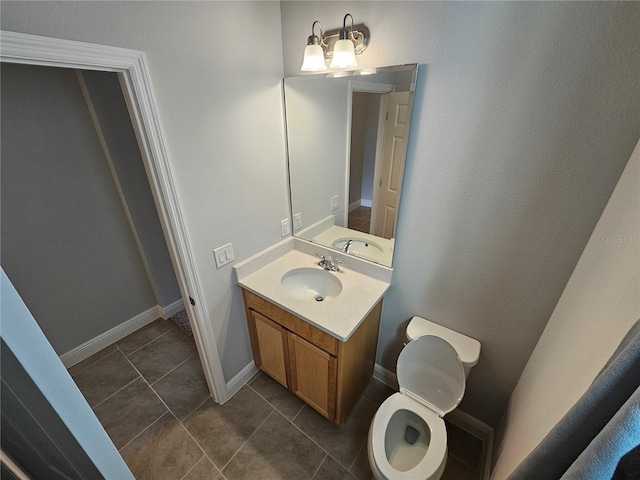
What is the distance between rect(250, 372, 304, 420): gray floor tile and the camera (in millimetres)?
1735

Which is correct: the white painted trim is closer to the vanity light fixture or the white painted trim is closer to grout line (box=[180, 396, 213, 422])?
grout line (box=[180, 396, 213, 422])

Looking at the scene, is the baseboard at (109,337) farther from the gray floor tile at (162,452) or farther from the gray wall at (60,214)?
the gray floor tile at (162,452)

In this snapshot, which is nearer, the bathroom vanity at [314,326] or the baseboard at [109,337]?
the bathroom vanity at [314,326]

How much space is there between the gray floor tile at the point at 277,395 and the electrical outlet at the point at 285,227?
3.61 feet

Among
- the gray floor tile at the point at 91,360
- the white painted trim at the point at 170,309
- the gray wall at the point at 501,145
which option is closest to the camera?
the gray wall at the point at 501,145

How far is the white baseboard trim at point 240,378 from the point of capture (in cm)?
181

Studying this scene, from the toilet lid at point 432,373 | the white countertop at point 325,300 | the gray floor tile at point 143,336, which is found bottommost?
the gray floor tile at point 143,336

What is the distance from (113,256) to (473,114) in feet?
8.59

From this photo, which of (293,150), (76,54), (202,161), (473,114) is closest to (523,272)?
(473,114)

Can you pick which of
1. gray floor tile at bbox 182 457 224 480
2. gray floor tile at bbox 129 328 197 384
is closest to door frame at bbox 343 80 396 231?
gray floor tile at bbox 182 457 224 480

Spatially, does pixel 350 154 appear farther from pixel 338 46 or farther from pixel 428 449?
pixel 428 449

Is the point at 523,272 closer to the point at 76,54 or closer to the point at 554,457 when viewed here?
the point at 554,457

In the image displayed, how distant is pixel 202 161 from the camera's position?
126 cm

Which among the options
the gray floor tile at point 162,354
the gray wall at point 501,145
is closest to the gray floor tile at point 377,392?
the gray wall at point 501,145
